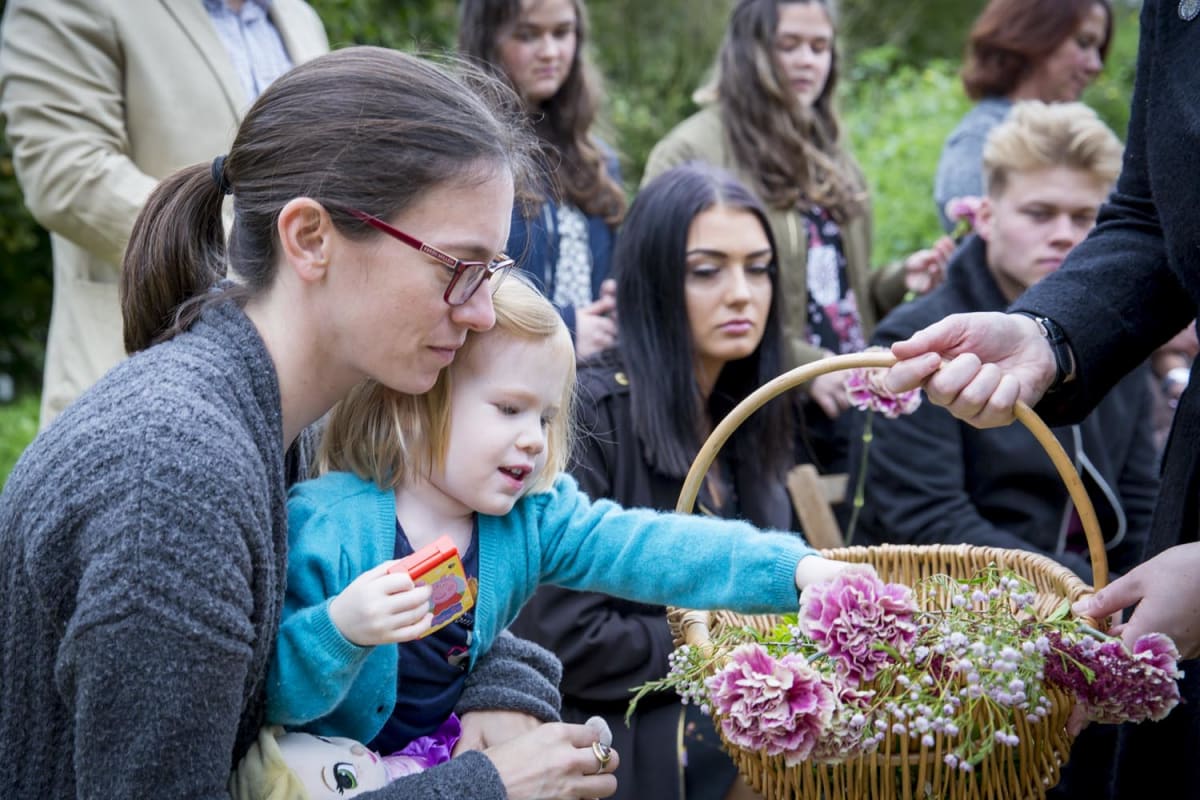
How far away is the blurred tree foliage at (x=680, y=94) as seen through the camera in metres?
7.05

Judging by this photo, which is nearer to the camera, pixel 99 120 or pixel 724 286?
pixel 99 120

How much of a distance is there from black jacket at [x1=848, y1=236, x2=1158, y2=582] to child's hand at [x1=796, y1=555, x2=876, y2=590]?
5.30 feet

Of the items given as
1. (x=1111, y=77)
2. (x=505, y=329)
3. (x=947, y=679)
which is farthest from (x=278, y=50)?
(x=1111, y=77)

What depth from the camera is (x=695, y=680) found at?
6.68 ft

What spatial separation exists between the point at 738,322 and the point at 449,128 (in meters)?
1.69

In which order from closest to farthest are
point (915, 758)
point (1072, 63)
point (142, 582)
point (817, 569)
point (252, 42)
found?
1. point (142, 582)
2. point (915, 758)
3. point (817, 569)
4. point (252, 42)
5. point (1072, 63)

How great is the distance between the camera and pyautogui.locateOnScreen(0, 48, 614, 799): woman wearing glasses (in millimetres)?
1531

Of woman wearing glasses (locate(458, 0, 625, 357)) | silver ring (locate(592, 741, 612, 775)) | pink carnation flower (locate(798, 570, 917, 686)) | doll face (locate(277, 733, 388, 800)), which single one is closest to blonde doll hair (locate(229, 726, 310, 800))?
doll face (locate(277, 733, 388, 800))

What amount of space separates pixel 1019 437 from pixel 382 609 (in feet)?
7.95

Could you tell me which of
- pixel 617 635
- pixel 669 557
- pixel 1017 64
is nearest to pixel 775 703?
pixel 669 557

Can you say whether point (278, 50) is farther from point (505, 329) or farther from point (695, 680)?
point (695, 680)

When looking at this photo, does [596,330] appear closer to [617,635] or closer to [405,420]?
[617,635]

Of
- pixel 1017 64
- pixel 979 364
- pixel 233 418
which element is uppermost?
pixel 1017 64

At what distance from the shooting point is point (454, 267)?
182 cm
